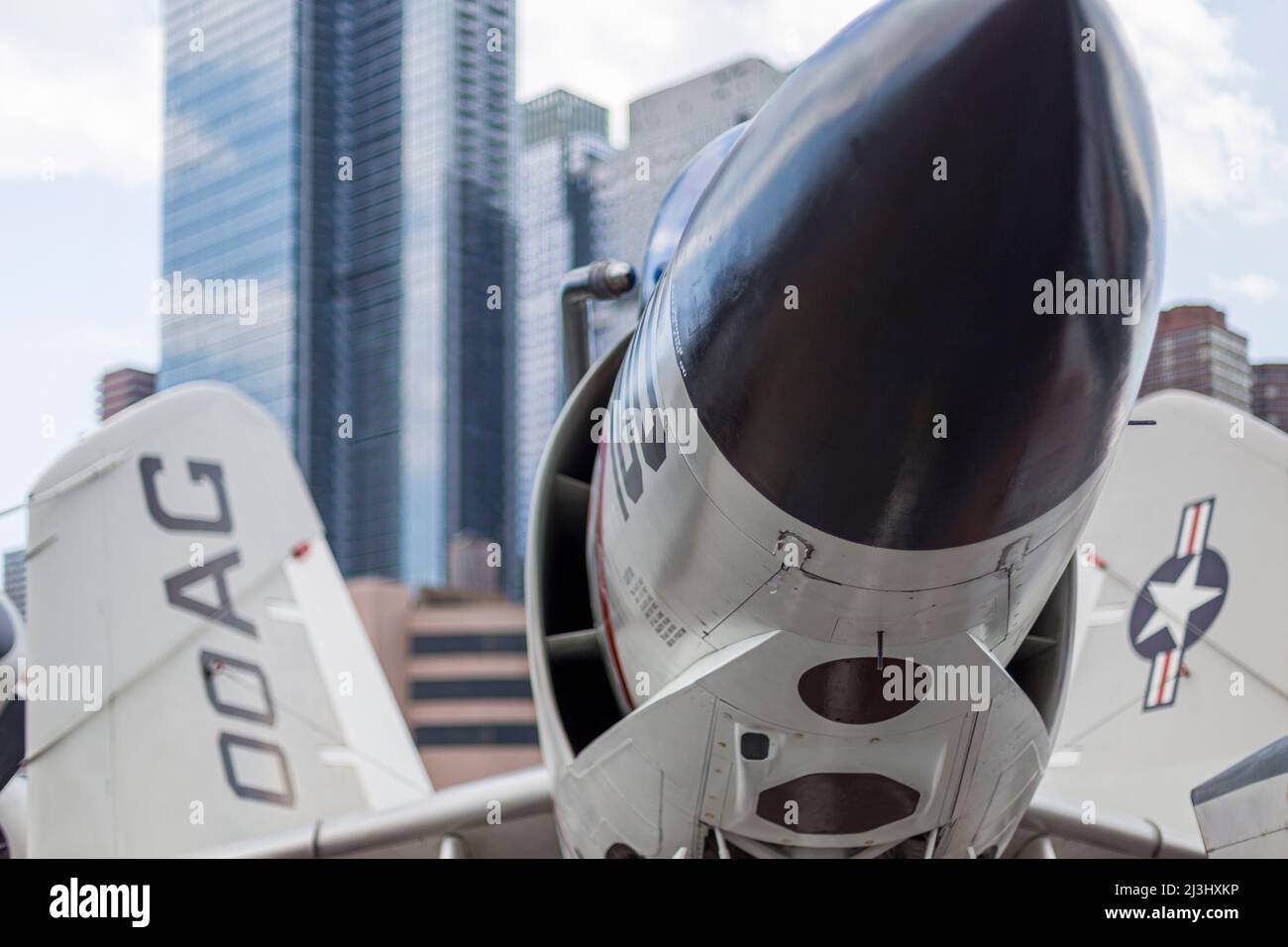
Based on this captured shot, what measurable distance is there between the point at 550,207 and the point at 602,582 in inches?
911

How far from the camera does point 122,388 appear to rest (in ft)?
23.0

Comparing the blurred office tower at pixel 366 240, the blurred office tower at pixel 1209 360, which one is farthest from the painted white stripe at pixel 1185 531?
the blurred office tower at pixel 366 240

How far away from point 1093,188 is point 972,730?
4.93 feet

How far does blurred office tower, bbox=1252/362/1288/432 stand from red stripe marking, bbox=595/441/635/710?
319cm

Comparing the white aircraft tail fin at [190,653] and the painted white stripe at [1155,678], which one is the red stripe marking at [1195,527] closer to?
the painted white stripe at [1155,678]

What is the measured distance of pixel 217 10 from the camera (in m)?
50.0

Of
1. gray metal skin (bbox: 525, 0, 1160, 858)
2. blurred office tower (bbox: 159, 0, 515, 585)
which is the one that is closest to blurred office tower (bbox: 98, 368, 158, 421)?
gray metal skin (bbox: 525, 0, 1160, 858)

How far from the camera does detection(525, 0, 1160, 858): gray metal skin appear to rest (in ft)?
7.51

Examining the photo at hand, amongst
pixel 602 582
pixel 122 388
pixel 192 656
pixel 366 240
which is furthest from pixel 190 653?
pixel 366 240

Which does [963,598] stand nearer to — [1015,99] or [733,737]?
[733,737]

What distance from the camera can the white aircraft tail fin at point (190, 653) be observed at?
552 cm

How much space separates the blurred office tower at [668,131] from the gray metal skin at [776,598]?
859mm
